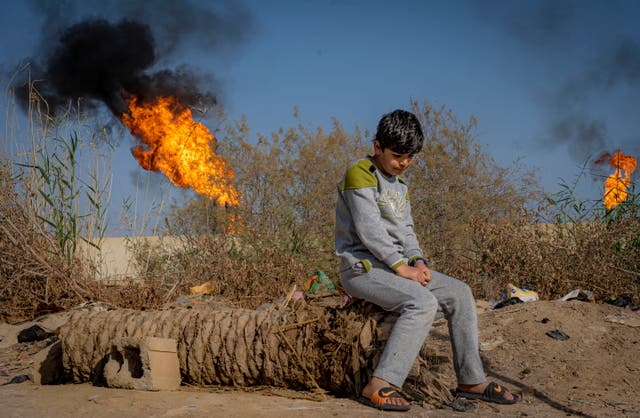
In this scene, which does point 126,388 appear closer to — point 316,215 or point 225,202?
point 225,202

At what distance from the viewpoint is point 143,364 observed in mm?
4340

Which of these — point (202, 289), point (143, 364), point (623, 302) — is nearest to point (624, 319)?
point (623, 302)

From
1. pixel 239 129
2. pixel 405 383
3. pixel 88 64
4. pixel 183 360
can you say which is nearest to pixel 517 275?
pixel 405 383

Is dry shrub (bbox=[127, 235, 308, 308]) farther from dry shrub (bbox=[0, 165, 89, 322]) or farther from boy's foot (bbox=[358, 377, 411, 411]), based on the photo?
boy's foot (bbox=[358, 377, 411, 411])

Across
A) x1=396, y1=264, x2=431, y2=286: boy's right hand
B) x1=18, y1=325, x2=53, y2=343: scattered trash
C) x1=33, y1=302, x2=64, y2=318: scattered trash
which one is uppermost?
x1=396, y1=264, x2=431, y2=286: boy's right hand

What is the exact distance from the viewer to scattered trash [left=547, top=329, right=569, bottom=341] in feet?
18.5

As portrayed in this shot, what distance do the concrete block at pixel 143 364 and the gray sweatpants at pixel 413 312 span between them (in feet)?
4.96

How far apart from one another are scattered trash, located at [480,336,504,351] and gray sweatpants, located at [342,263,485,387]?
1.54 m

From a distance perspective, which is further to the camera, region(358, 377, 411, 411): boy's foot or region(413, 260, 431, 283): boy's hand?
region(413, 260, 431, 283): boy's hand

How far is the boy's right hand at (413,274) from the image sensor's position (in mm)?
3895

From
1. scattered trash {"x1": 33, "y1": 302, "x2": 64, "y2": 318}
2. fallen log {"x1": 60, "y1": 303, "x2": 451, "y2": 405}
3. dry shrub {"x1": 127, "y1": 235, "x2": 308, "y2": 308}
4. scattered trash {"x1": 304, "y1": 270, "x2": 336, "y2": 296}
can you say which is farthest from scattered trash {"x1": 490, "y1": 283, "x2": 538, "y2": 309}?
scattered trash {"x1": 33, "y1": 302, "x2": 64, "y2": 318}

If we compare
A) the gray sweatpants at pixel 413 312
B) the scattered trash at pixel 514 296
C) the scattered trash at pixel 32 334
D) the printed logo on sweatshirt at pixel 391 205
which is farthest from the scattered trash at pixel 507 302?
the scattered trash at pixel 32 334

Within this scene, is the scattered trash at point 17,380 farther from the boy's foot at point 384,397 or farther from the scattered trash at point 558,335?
the scattered trash at point 558,335

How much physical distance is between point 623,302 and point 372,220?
423 centimetres
